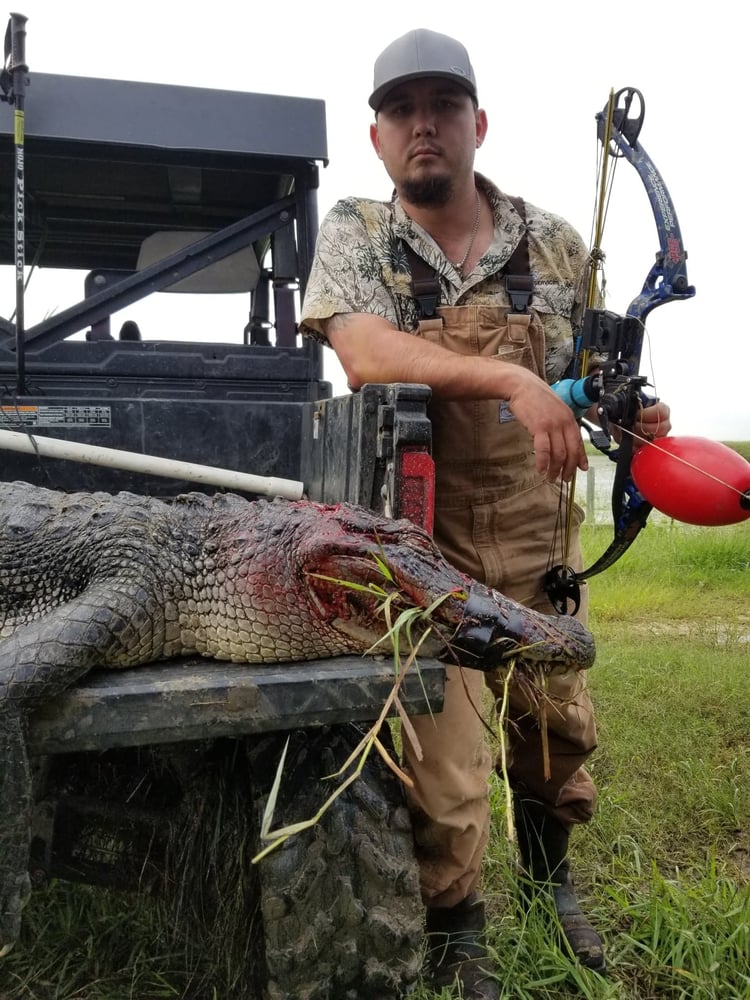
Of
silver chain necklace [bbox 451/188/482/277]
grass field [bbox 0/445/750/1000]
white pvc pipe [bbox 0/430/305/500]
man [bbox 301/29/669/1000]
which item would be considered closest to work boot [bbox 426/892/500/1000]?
grass field [bbox 0/445/750/1000]

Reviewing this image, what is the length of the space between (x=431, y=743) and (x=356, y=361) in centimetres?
105

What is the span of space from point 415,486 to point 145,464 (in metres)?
1.00

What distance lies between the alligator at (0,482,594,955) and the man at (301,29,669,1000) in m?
0.62

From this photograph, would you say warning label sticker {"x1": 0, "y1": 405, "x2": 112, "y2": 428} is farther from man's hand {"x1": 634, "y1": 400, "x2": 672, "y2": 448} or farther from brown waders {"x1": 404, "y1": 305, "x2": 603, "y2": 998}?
man's hand {"x1": 634, "y1": 400, "x2": 672, "y2": 448}

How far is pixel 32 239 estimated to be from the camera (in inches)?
145

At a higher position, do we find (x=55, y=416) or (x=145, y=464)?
(x=55, y=416)

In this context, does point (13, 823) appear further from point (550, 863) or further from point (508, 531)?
point (550, 863)

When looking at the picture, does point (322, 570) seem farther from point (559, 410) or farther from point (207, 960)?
point (207, 960)

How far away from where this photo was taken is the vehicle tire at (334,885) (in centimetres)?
149

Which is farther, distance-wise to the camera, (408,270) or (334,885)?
(408,270)

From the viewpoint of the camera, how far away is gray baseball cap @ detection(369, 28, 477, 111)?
2.25 meters

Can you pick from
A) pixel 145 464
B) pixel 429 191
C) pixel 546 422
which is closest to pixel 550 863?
pixel 546 422

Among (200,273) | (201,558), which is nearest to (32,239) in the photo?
(200,273)

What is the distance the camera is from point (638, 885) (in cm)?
231
